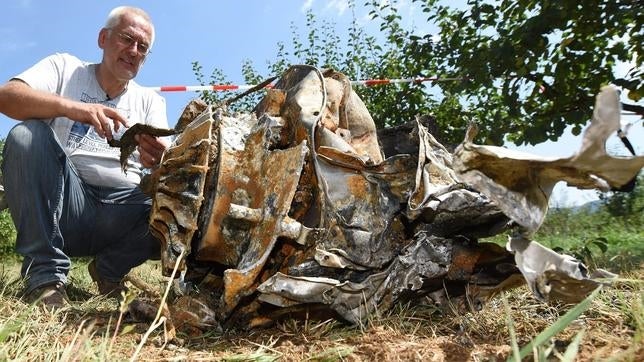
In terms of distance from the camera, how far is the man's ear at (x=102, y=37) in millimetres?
3447

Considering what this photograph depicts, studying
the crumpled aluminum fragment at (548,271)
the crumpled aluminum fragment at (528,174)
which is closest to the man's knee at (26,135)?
the crumpled aluminum fragment at (528,174)

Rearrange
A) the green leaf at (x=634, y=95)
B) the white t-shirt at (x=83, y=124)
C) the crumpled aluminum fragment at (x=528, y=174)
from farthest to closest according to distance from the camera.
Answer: the green leaf at (x=634, y=95), the white t-shirt at (x=83, y=124), the crumpled aluminum fragment at (x=528, y=174)

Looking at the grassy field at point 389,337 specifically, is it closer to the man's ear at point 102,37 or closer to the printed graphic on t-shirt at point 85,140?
the printed graphic on t-shirt at point 85,140

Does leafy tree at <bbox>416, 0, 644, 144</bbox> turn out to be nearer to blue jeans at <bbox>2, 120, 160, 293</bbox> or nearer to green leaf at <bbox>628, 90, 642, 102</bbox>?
green leaf at <bbox>628, 90, 642, 102</bbox>

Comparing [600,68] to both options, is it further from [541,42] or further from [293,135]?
[293,135]

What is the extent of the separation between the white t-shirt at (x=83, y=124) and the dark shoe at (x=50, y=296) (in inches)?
28.0

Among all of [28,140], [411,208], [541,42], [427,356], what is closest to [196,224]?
[411,208]

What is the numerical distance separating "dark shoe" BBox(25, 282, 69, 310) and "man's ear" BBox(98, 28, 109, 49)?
1.53 metres

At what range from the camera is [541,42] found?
3613 millimetres

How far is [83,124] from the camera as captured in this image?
129 inches

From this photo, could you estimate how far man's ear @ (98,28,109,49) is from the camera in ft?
11.3

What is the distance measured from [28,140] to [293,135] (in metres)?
1.53

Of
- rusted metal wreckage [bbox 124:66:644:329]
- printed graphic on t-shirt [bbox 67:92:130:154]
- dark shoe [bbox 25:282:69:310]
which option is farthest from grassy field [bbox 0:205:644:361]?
printed graphic on t-shirt [bbox 67:92:130:154]

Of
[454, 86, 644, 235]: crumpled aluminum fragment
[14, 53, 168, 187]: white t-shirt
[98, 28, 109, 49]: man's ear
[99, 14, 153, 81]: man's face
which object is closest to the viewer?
[454, 86, 644, 235]: crumpled aluminum fragment
